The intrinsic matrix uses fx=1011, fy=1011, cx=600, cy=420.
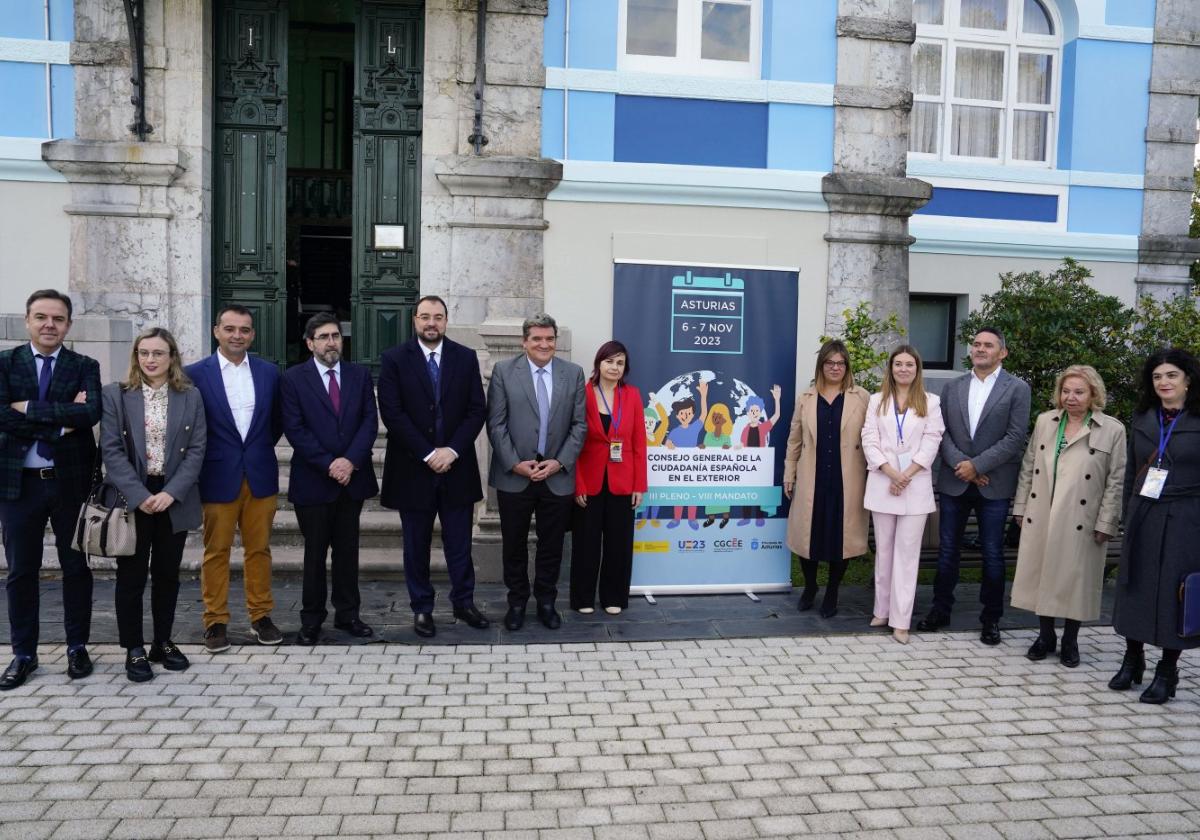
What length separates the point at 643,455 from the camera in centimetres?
671

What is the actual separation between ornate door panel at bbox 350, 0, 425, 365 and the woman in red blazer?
2.90 meters

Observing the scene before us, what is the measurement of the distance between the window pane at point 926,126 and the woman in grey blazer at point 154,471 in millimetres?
8513

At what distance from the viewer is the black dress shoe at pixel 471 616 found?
6.33 meters

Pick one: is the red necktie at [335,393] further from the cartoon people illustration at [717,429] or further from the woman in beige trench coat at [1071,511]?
the woman in beige trench coat at [1071,511]

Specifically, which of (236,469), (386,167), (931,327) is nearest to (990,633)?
Result: (236,469)

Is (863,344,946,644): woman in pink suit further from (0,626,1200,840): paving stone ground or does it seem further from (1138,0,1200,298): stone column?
(1138,0,1200,298): stone column

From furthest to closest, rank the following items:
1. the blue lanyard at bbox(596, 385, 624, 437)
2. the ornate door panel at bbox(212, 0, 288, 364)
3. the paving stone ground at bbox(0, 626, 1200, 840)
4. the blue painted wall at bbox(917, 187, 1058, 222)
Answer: the blue painted wall at bbox(917, 187, 1058, 222), the ornate door panel at bbox(212, 0, 288, 364), the blue lanyard at bbox(596, 385, 624, 437), the paving stone ground at bbox(0, 626, 1200, 840)

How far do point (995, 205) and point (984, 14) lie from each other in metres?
2.17

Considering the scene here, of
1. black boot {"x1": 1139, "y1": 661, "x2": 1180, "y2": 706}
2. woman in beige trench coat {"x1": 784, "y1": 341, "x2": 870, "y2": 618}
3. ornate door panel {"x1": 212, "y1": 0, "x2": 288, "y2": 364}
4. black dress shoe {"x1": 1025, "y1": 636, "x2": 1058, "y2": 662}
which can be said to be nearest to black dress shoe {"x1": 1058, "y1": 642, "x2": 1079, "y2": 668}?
black dress shoe {"x1": 1025, "y1": 636, "x2": 1058, "y2": 662}

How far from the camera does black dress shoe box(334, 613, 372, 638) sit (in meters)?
6.09

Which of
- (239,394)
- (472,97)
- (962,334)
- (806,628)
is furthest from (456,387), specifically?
(962,334)

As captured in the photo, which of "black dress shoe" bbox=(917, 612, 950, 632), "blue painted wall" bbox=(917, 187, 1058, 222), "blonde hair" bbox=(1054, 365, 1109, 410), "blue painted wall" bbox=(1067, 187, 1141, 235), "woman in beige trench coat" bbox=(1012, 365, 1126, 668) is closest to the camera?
"woman in beige trench coat" bbox=(1012, 365, 1126, 668)

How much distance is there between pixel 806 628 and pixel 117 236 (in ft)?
20.1

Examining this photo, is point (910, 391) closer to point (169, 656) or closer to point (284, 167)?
point (169, 656)
